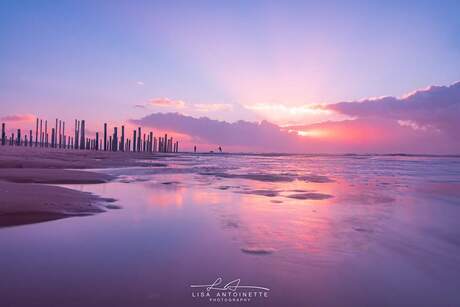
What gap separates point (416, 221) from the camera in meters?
7.73

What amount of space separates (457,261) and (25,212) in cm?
754

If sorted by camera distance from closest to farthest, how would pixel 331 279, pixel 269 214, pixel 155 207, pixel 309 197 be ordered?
pixel 331 279, pixel 269 214, pixel 155 207, pixel 309 197

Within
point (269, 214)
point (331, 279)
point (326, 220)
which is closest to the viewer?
point (331, 279)

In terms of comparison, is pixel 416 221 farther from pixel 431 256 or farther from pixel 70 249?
pixel 70 249

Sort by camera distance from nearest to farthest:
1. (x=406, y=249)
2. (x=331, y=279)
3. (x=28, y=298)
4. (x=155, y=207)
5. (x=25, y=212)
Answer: (x=28, y=298), (x=331, y=279), (x=406, y=249), (x=25, y=212), (x=155, y=207)

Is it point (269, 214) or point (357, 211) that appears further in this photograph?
point (357, 211)

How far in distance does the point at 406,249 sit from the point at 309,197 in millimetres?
6022

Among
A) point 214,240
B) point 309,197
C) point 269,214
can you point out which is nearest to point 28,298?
point 214,240

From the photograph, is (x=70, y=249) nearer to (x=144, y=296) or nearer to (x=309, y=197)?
(x=144, y=296)

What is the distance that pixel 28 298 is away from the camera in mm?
3338

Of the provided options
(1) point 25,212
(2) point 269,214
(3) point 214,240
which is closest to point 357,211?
(2) point 269,214
